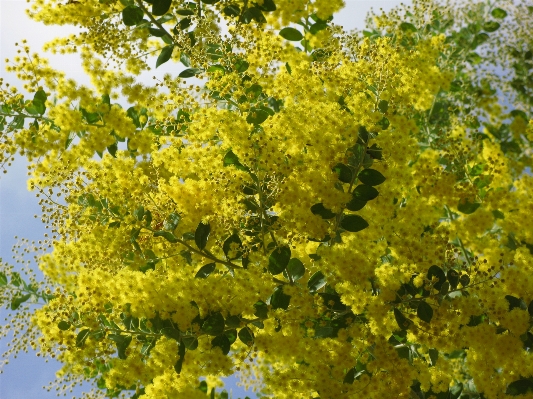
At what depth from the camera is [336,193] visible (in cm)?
295

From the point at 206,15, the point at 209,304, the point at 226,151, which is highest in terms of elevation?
the point at 206,15

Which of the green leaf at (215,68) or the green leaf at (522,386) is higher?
the green leaf at (215,68)

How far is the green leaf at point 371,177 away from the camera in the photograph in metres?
2.94

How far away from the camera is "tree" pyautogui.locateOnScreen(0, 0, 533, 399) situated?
301cm

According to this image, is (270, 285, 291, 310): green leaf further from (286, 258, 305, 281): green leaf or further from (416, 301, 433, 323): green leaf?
(416, 301, 433, 323): green leaf

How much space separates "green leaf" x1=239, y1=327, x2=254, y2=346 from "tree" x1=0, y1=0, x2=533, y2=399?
0.01 meters

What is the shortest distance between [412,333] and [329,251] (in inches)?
28.3

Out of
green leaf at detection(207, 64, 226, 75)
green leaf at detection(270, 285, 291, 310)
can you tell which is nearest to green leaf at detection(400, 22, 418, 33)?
green leaf at detection(207, 64, 226, 75)

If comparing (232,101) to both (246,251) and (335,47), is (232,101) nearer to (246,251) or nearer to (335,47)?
(335,47)

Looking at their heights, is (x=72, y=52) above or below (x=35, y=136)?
above

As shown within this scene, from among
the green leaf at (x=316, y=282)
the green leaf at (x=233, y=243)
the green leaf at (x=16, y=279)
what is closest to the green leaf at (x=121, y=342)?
the green leaf at (x=233, y=243)

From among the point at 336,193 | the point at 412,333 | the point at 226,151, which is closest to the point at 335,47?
the point at 226,151

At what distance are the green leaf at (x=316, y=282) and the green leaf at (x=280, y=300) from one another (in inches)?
7.4

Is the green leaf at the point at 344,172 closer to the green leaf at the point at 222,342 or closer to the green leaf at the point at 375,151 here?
the green leaf at the point at 375,151
